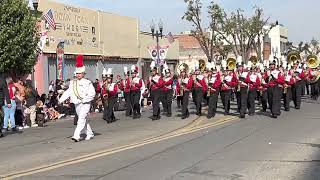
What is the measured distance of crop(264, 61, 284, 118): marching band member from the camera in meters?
20.3

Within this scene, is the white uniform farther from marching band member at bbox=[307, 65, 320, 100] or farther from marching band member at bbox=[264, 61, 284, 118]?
marching band member at bbox=[307, 65, 320, 100]

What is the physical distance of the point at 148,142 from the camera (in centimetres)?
1382

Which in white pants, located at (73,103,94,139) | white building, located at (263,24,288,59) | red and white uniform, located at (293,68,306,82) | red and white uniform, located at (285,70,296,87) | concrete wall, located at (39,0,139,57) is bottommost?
white pants, located at (73,103,94,139)

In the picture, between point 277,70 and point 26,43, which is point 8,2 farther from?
point 277,70

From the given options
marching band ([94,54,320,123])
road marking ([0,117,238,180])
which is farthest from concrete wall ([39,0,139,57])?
road marking ([0,117,238,180])

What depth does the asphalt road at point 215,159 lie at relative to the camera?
9.46 meters

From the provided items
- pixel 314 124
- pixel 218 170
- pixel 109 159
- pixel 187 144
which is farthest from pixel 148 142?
pixel 314 124

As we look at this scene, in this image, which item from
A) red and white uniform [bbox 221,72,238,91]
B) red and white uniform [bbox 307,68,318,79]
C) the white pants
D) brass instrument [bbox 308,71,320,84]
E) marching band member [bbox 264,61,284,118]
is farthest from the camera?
red and white uniform [bbox 307,68,318,79]

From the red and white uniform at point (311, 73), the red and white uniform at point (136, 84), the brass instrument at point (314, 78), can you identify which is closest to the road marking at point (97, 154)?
the red and white uniform at point (136, 84)

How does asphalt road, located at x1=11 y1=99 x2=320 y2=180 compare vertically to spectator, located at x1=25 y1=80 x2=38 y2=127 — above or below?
below

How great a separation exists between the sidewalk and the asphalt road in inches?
37.0

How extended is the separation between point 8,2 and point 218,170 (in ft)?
51.4

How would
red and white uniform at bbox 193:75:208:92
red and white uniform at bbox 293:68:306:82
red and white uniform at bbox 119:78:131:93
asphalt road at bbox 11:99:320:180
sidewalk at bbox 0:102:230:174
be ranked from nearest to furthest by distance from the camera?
asphalt road at bbox 11:99:320:180 < sidewalk at bbox 0:102:230:174 < red and white uniform at bbox 193:75:208:92 < red and white uniform at bbox 119:78:131:93 < red and white uniform at bbox 293:68:306:82

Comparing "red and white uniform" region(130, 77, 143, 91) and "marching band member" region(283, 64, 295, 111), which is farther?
"marching band member" region(283, 64, 295, 111)
